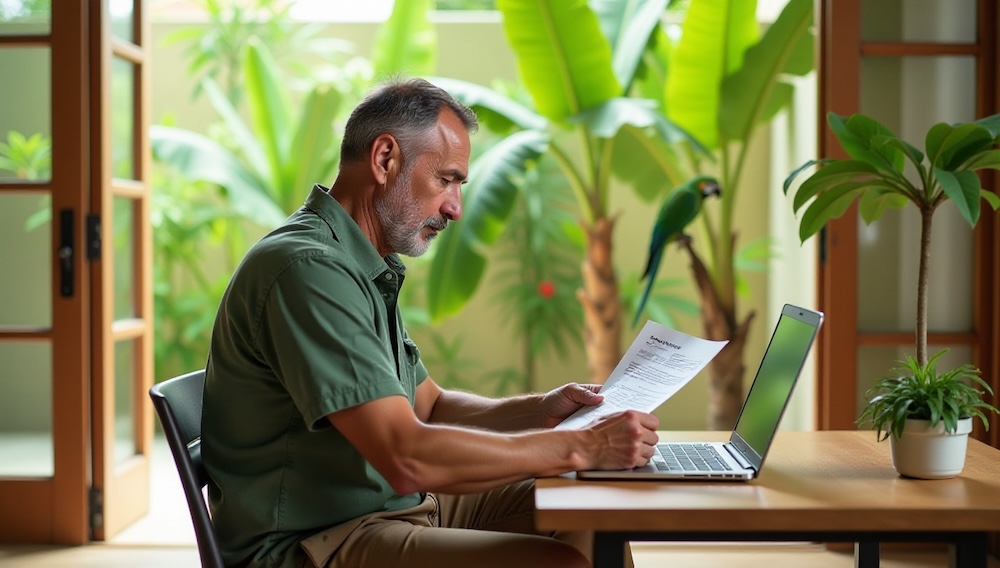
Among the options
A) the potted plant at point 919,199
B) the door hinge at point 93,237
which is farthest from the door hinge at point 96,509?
the potted plant at point 919,199

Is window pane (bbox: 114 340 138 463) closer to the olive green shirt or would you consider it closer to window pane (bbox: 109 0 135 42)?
window pane (bbox: 109 0 135 42)

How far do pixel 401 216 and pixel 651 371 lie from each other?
490 millimetres

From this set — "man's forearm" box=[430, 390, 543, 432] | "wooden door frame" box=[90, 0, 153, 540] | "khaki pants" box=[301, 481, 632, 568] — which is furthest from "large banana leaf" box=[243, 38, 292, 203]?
"khaki pants" box=[301, 481, 632, 568]

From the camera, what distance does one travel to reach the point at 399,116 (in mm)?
1765

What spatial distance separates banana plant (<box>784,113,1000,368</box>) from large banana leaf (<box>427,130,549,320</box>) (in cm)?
225

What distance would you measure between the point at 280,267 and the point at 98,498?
6.94 feet

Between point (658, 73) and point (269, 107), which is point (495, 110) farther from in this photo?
point (269, 107)

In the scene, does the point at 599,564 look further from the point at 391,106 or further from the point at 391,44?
the point at 391,44

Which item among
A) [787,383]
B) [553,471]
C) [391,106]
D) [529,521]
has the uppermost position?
[391,106]

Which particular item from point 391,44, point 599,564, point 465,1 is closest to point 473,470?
point 599,564

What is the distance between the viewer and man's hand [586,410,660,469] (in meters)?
1.50

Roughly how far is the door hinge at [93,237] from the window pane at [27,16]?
60cm

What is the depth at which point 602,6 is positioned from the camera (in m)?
4.61

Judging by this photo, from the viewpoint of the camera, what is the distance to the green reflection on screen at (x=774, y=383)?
1497mm
